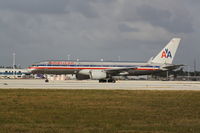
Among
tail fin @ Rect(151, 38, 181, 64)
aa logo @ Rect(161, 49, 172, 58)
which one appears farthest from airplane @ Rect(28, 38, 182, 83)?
aa logo @ Rect(161, 49, 172, 58)

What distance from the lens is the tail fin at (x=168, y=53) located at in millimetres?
67438

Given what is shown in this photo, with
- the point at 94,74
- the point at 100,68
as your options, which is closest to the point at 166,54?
the point at 100,68

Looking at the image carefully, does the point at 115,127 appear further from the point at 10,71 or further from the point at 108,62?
the point at 10,71

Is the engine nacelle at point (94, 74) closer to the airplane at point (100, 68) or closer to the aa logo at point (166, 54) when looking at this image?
the airplane at point (100, 68)

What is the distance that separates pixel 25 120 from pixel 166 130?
505cm

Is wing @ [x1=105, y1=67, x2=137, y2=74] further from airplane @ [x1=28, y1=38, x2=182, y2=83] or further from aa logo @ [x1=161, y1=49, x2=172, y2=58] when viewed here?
aa logo @ [x1=161, y1=49, x2=172, y2=58]

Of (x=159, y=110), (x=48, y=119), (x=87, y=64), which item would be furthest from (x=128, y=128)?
(x=87, y=64)

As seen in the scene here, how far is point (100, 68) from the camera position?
2403 inches

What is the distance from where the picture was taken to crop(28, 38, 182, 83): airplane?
5938 centimetres

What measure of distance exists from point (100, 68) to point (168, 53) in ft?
49.3

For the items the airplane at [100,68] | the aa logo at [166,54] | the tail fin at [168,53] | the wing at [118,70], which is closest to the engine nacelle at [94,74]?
the airplane at [100,68]

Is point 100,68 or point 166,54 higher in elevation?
point 166,54

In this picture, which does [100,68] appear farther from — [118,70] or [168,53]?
[168,53]

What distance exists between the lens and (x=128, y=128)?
Answer: 11781mm
